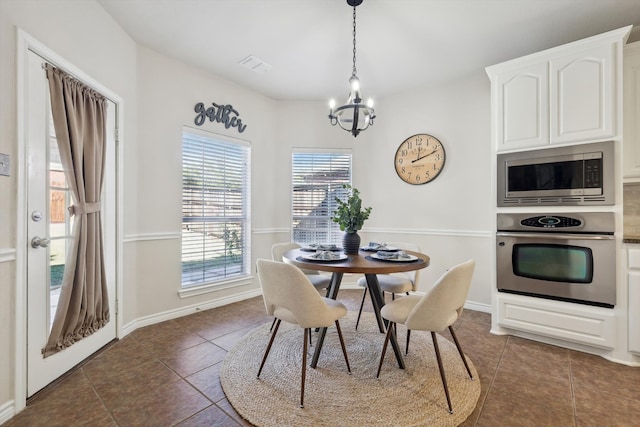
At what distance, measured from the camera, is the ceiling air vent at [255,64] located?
3.04 metres

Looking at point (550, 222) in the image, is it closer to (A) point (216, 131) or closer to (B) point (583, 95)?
(B) point (583, 95)

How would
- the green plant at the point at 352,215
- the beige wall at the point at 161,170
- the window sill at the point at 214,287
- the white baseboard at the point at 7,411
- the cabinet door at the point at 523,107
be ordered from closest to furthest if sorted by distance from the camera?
1. the white baseboard at the point at 7,411
2. the green plant at the point at 352,215
3. the cabinet door at the point at 523,107
4. the beige wall at the point at 161,170
5. the window sill at the point at 214,287

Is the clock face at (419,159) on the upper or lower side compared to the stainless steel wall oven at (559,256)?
upper

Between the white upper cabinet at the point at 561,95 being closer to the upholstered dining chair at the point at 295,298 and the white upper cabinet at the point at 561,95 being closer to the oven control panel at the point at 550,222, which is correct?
the oven control panel at the point at 550,222

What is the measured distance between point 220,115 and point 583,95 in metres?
3.57

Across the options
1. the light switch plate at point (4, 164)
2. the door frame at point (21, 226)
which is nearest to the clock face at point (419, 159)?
the door frame at point (21, 226)

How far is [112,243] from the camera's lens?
8.14 ft

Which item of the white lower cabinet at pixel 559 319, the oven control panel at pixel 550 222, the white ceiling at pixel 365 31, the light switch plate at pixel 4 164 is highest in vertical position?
the white ceiling at pixel 365 31

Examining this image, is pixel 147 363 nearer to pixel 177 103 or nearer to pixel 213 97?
pixel 177 103

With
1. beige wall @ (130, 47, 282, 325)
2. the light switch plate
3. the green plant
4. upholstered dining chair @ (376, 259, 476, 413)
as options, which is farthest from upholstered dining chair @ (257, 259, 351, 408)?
beige wall @ (130, 47, 282, 325)

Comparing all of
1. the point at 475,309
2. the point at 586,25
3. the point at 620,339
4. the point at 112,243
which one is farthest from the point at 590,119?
the point at 112,243

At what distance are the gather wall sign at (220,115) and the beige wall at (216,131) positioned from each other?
0.08 m

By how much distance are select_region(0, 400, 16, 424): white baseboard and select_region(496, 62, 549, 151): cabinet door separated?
13.1ft

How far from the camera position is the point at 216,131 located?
3398 millimetres
